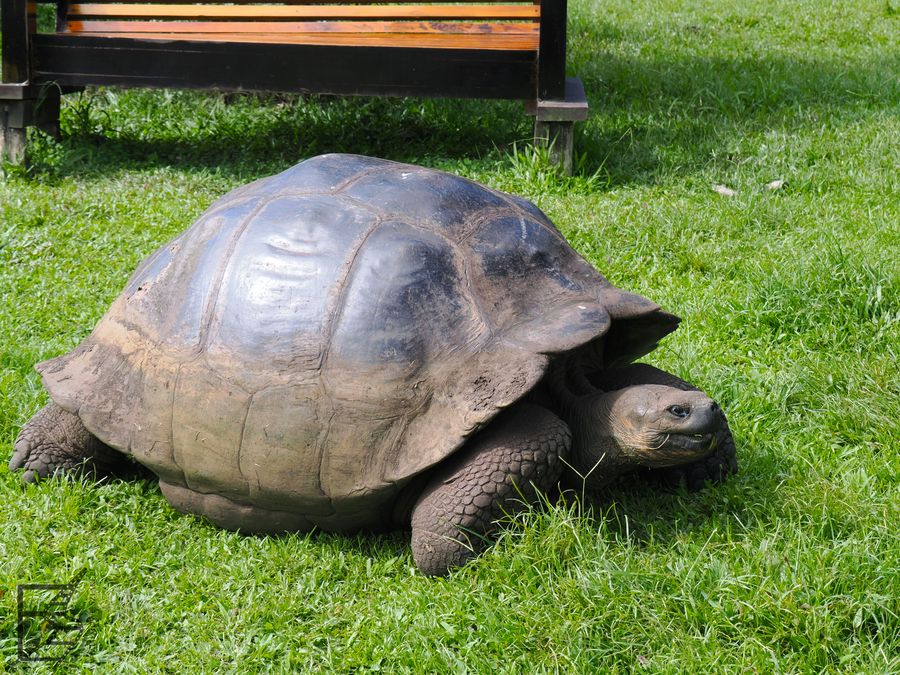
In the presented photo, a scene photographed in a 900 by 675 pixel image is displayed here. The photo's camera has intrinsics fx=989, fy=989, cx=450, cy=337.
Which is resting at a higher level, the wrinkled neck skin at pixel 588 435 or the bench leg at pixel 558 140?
the bench leg at pixel 558 140

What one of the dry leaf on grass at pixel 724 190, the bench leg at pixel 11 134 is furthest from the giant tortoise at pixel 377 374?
the bench leg at pixel 11 134

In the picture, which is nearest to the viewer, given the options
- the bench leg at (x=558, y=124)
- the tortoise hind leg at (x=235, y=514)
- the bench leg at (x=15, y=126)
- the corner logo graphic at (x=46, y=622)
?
the corner logo graphic at (x=46, y=622)

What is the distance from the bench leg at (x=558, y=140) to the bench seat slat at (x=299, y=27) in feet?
2.59

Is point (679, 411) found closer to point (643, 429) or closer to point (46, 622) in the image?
point (643, 429)

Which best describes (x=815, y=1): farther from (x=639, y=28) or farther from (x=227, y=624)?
(x=227, y=624)

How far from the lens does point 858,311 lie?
4547mm

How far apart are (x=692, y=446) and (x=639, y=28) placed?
Result: 8.73 metres

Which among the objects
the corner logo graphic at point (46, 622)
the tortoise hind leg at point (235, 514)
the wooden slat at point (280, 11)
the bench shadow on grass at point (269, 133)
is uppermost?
the wooden slat at point (280, 11)

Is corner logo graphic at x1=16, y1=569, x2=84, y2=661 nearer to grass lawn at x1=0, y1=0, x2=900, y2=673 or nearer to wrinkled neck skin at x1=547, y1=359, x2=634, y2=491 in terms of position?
grass lawn at x1=0, y1=0, x2=900, y2=673

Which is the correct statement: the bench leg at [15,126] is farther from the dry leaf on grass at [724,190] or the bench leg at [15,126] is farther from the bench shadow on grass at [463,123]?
the dry leaf on grass at [724,190]

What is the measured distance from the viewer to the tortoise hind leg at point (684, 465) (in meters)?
3.50

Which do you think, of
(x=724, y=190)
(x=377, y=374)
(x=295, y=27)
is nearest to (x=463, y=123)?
(x=295, y=27)

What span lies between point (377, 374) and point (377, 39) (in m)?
4.82

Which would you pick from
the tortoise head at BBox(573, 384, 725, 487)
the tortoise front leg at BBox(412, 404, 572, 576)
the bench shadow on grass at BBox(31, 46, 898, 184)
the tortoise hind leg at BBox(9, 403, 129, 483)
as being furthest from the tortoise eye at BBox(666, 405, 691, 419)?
the bench shadow on grass at BBox(31, 46, 898, 184)
